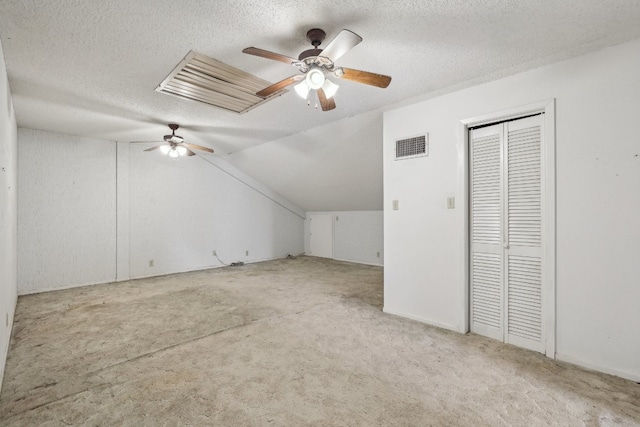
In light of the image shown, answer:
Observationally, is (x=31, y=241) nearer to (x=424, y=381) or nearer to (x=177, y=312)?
(x=177, y=312)

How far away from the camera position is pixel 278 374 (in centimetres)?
217

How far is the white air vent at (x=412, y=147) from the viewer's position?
3118 millimetres

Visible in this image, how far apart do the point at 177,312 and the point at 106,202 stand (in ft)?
9.09

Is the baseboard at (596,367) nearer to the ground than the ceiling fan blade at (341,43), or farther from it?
nearer to the ground

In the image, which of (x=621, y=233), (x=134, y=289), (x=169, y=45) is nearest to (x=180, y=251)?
(x=134, y=289)

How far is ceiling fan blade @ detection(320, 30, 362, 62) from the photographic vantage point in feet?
5.52

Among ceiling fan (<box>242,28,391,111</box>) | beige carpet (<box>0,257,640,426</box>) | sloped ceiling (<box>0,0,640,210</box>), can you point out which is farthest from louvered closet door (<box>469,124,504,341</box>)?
ceiling fan (<box>242,28,391,111</box>)

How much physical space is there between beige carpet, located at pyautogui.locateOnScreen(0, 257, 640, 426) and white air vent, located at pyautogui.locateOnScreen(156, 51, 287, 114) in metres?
2.25

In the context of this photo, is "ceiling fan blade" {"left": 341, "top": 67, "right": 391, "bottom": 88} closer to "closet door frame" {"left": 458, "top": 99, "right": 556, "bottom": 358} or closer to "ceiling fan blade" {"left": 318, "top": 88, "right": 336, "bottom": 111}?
"ceiling fan blade" {"left": 318, "top": 88, "right": 336, "bottom": 111}

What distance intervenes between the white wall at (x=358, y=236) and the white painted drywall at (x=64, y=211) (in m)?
4.56

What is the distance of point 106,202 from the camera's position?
499 cm

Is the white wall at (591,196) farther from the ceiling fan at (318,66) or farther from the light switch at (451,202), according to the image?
the ceiling fan at (318,66)

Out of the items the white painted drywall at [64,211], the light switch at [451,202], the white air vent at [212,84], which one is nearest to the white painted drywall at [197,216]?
the white painted drywall at [64,211]

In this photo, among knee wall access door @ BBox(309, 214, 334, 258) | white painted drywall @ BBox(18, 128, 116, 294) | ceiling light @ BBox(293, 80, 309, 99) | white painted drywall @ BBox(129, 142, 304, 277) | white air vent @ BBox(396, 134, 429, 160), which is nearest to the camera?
ceiling light @ BBox(293, 80, 309, 99)
